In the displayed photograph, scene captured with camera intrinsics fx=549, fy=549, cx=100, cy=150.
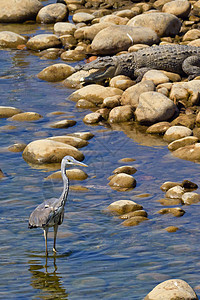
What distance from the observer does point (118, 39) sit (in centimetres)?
1662

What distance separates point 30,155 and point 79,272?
4.06m

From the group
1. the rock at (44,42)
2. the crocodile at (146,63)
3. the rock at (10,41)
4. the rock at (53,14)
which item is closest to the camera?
A: the crocodile at (146,63)

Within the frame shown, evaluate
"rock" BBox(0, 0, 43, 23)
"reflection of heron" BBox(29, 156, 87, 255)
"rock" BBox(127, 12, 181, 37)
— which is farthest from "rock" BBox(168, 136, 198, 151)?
"rock" BBox(0, 0, 43, 23)

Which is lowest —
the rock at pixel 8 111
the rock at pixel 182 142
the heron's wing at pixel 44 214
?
the rock at pixel 8 111

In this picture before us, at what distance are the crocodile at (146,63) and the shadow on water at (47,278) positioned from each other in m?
8.37

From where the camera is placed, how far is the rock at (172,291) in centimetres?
564

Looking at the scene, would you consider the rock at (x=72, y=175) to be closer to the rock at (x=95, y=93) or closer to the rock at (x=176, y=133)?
Result: the rock at (x=176, y=133)

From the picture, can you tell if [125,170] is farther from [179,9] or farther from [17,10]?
[17,10]

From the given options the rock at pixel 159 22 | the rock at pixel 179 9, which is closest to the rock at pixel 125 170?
the rock at pixel 159 22

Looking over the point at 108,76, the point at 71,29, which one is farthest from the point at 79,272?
the point at 71,29

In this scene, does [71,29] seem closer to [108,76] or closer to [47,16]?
[47,16]

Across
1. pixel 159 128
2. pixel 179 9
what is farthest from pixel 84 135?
pixel 179 9

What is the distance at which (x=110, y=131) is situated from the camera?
1196cm

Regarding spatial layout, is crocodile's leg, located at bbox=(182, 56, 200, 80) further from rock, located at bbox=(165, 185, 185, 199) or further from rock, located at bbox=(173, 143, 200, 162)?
rock, located at bbox=(165, 185, 185, 199)
